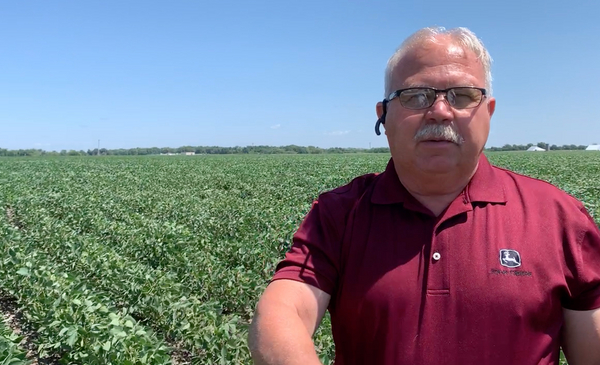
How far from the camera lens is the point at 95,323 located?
12.4 ft

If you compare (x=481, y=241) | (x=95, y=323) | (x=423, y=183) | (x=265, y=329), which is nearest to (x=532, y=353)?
(x=481, y=241)

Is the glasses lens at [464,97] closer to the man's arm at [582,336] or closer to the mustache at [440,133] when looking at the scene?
the mustache at [440,133]

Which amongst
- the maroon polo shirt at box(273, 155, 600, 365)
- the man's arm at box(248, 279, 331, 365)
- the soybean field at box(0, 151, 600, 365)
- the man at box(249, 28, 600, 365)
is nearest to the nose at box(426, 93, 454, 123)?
the man at box(249, 28, 600, 365)

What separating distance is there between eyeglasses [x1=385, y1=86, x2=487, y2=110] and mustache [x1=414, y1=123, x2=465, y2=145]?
70mm

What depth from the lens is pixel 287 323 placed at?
1.48 meters

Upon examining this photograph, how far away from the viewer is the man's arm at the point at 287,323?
1.41 metres

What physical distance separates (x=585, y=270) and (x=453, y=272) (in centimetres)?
42

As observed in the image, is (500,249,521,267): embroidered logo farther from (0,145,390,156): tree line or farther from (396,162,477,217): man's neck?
(0,145,390,156): tree line

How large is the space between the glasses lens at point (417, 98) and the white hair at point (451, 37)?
0.08 m

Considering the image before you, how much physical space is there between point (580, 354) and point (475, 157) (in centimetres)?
73

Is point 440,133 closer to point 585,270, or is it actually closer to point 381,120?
point 381,120

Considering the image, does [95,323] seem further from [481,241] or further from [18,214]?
[18,214]

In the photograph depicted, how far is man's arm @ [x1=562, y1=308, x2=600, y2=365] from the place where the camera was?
160cm

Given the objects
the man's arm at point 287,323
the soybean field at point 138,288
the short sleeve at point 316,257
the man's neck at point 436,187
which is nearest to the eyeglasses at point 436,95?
the man's neck at point 436,187
